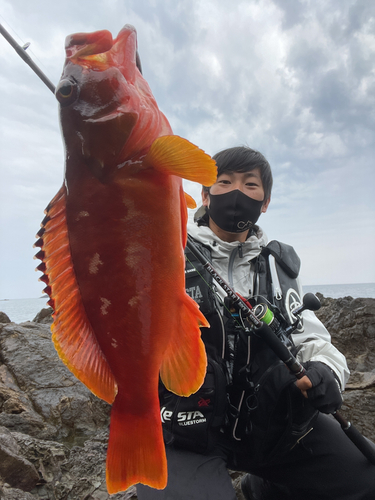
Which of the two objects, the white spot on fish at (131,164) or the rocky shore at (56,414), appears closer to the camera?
the white spot on fish at (131,164)

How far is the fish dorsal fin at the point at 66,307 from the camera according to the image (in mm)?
1312

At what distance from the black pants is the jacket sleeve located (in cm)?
57

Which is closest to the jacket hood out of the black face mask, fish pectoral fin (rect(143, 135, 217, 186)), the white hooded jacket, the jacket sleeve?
the white hooded jacket

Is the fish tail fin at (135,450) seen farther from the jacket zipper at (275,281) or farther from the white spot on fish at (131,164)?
the jacket zipper at (275,281)

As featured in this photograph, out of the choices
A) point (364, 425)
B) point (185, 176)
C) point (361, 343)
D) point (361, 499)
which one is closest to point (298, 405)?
point (361, 499)

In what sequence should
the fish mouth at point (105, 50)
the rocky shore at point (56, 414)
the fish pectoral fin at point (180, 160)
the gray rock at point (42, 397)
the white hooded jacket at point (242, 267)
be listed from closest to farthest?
the fish pectoral fin at point (180, 160), the fish mouth at point (105, 50), the white hooded jacket at point (242, 267), the rocky shore at point (56, 414), the gray rock at point (42, 397)

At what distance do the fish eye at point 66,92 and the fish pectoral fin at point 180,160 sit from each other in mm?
372

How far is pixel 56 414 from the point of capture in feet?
16.0

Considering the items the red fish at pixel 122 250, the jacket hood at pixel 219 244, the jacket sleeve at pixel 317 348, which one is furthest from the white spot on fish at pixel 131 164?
the jacket sleeve at pixel 317 348

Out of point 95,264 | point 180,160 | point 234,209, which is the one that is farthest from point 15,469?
point 180,160

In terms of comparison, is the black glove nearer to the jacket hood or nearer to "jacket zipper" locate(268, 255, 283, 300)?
"jacket zipper" locate(268, 255, 283, 300)

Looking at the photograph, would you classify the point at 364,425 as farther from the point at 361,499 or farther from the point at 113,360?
the point at 113,360

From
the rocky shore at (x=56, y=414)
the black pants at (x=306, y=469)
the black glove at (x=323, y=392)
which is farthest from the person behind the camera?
the rocky shore at (x=56, y=414)

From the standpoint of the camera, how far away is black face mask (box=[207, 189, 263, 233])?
96.7 inches
